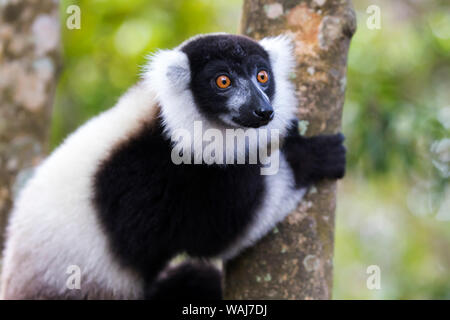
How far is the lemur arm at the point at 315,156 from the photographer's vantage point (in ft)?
9.54

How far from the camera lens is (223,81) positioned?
2.89 meters

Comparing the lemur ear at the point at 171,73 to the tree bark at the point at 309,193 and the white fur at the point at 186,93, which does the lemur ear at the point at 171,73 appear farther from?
the tree bark at the point at 309,193

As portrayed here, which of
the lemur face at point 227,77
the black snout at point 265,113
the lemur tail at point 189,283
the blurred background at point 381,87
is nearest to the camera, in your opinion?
the black snout at point 265,113

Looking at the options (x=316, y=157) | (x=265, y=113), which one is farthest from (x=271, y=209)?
(x=265, y=113)

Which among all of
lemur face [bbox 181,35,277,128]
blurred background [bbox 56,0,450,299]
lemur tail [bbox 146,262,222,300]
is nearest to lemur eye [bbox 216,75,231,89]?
lemur face [bbox 181,35,277,128]

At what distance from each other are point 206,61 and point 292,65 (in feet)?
1.62

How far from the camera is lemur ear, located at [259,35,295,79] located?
287 cm

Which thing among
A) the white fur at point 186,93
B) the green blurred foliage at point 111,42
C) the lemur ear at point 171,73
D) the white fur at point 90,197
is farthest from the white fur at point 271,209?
the green blurred foliage at point 111,42

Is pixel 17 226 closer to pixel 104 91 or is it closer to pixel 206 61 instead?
pixel 206 61

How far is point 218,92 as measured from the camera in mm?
2904

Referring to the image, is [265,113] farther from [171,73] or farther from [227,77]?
[171,73]

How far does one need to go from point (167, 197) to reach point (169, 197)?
1 cm

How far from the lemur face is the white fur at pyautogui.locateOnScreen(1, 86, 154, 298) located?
1.14 feet
